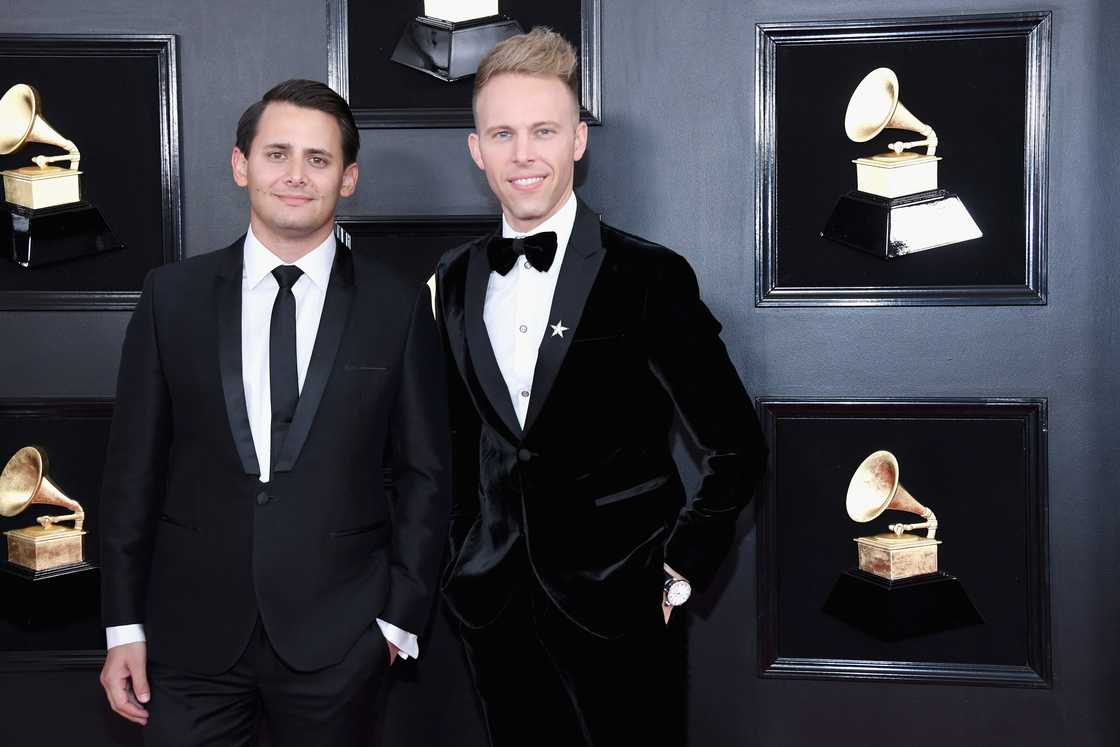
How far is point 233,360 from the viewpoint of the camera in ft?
7.38

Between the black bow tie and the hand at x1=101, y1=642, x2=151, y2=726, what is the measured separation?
1.10 m

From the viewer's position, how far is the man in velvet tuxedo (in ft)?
7.89

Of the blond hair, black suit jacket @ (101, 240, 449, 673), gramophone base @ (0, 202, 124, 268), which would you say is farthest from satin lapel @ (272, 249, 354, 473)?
gramophone base @ (0, 202, 124, 268)

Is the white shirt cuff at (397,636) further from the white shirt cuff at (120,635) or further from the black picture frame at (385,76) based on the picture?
the black picture frame at (385,76)

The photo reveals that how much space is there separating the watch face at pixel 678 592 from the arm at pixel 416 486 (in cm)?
51

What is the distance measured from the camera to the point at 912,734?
3061mm

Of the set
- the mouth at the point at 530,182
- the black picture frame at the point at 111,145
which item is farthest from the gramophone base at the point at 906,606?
the black picture frame at the point at 111,145

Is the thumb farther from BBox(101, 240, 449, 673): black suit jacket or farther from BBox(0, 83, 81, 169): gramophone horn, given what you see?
BBox(0, 83, 81, 169): gramophone horn

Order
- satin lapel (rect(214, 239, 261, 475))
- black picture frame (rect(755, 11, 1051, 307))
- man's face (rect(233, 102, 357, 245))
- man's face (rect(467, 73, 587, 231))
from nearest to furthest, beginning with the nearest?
satin lapel (rect(214, 239, 261, 475)) → man's face (rect(233, 102, 357, 245)) → man's face (rect(467, 73, 587, 231)) → black picture frame (rect(755, 11, 1051, 307))

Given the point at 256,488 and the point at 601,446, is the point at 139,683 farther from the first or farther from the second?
Result: the point at 601,446

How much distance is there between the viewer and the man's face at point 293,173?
7.61ft

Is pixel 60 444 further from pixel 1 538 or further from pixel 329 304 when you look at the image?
pixel 329 304

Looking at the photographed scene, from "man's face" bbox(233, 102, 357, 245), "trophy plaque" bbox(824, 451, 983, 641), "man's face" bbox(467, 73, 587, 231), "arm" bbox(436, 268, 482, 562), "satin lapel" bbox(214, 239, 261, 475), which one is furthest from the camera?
"trophy plaque" bbox(824, 451, 983, 641)

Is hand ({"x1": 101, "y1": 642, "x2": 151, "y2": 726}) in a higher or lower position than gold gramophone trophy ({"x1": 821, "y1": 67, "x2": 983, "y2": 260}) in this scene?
lower
